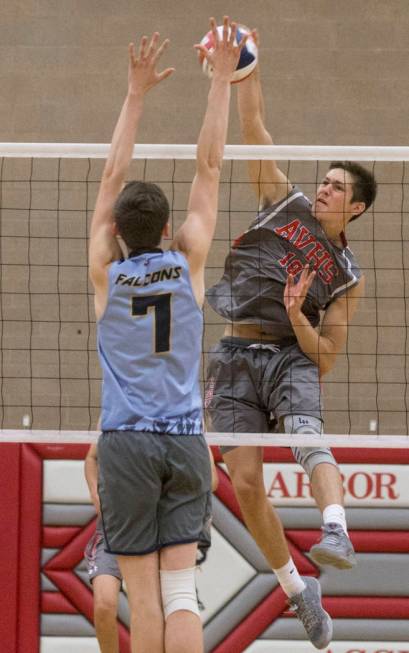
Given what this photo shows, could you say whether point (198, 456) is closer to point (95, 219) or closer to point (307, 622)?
point (95, 219)

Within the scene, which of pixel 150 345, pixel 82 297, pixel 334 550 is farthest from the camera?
pixel 82 297

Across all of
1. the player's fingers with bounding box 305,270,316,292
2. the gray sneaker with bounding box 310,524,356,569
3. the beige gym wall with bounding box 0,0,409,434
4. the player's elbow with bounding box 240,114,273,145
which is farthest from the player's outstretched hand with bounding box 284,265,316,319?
the beige gym wall with bounding box 0,0,409,434

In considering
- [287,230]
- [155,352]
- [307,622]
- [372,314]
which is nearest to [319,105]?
[372,314]

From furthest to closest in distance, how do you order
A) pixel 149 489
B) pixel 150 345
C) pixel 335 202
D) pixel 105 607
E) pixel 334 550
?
1. pixel 105 607
2. pixel 335 202
3. pixel 334 550
4. pixel 150 345
5. pixel 149 489

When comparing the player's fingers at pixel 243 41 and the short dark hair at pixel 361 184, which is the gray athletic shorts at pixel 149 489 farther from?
the short dark hair at pixel 361 184

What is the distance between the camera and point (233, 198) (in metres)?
9.64

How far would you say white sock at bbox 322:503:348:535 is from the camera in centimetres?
499

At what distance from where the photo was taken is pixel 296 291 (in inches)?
206

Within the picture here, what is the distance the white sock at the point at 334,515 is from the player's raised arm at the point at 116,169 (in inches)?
59.6

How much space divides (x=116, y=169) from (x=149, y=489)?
122 centimetres

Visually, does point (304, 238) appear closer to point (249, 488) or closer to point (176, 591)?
point (249, 488)

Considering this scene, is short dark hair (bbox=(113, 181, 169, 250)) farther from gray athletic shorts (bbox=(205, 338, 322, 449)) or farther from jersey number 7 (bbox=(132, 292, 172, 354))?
gray athletic shorts (bbox=(205, 338, 322, 449))

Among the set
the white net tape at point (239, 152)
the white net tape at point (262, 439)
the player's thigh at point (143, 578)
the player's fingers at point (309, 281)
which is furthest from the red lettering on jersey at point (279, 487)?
the player's thigh at point (143, 578)

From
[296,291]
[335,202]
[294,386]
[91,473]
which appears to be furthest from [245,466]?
[91,473]
